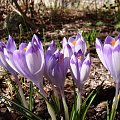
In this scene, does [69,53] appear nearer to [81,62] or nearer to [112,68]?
[81,62]

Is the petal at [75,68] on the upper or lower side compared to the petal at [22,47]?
lower

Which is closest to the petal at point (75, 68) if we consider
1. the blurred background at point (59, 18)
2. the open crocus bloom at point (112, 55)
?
the open crocus bloom at point (112, 55)

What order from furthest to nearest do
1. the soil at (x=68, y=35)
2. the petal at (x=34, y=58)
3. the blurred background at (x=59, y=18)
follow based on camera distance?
the blurred background at (x=59, y=18) → the soil at (x=68, y=35) → the petal at (x=34, y=58)

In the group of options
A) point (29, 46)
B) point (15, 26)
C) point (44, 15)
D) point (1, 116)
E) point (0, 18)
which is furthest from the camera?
point (44, 15)

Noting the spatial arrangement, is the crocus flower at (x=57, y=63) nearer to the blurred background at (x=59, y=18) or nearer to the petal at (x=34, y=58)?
the petal at (x=34, y=58)

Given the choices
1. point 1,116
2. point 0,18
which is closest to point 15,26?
point 0,18

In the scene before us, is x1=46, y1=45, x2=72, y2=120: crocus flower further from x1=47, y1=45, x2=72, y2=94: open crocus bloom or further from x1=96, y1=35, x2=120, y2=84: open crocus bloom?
x1=96, y1=35, x2=120, y2=84: open crocus bloom

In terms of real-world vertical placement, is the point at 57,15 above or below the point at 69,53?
below

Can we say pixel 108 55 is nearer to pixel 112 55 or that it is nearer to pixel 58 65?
pixel 112 55
